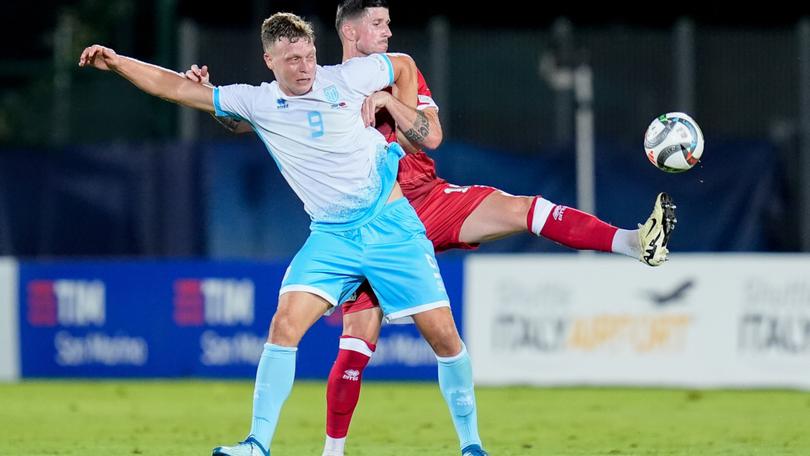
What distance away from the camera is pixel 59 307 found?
51.0 ft

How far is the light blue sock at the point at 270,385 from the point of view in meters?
7.81

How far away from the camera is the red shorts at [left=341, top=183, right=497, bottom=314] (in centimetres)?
866

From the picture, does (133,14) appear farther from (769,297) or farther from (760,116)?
(769,297)

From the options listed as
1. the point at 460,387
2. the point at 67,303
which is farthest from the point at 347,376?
the point at 67,303

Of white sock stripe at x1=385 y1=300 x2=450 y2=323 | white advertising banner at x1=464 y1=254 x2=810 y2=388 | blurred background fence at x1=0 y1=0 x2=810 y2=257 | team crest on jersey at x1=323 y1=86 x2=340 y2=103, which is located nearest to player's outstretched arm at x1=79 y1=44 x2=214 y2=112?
team crest on jersey at x1=323 y1=86 x2=340 y2=103

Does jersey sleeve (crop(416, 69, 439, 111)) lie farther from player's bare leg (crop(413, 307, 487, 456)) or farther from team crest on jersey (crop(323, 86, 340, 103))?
player's bare leg (crop(413, 307, 487, 456))

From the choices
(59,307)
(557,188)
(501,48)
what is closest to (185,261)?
(59,307)

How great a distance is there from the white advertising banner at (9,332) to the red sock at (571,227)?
333 inches

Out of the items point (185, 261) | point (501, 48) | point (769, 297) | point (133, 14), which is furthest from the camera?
point (133, 14)

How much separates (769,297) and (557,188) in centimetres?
279

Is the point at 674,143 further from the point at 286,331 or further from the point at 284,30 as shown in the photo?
the point at 286,331

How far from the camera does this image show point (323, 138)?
7949 millimetres

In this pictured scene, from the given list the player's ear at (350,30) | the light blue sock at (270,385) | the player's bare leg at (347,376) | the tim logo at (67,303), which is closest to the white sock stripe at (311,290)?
the light blue sock at (270,385)

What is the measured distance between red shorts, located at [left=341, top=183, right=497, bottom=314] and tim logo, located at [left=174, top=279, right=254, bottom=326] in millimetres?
6696
